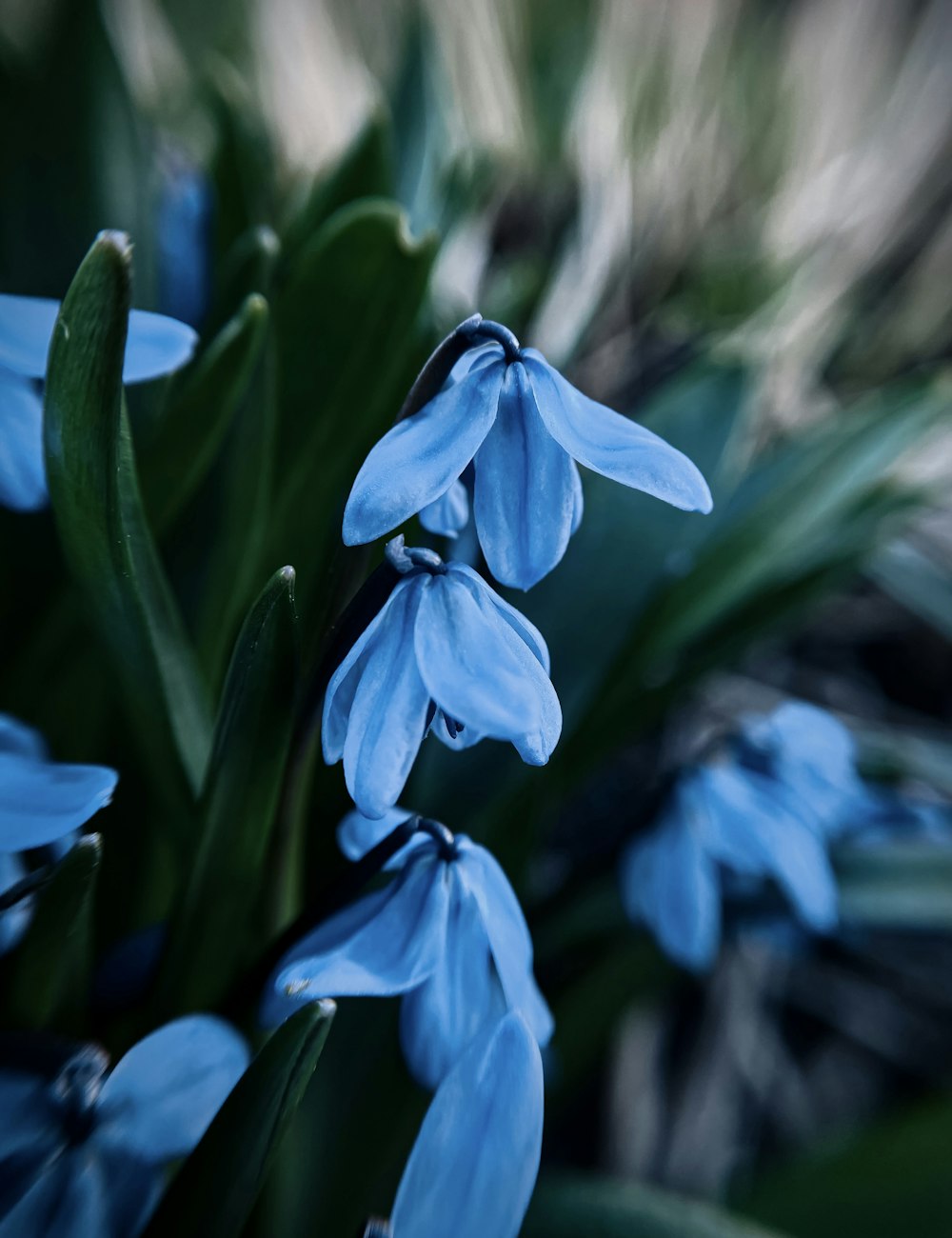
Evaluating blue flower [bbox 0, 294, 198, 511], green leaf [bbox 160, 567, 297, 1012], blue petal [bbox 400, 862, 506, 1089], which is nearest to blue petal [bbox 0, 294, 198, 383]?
blue flower [bbox 0, 294, 198, 511]

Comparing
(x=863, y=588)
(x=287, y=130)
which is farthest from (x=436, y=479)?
(x=287, y=130)

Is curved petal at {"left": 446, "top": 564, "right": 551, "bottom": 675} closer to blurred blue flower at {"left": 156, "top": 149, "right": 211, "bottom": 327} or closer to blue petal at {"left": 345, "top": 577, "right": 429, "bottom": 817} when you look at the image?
blue petal at {"left": 345, "top": 577, "right": 429, "bottom": 817}

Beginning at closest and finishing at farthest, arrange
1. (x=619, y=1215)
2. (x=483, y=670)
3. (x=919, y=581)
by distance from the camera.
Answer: (x=483, y=670) → (x=619, y=1215) → (x=919, y=581)

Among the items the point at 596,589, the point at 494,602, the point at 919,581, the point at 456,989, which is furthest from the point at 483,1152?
the point at 919,581

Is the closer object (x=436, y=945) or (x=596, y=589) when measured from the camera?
(x=436, y=945)

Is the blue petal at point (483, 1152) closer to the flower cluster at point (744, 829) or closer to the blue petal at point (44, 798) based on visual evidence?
the blue petal at point (44, 798)

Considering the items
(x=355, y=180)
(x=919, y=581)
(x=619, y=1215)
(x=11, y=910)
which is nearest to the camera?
(x=11, y=910)

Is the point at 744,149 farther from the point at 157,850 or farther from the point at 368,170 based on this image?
the point at 157,850

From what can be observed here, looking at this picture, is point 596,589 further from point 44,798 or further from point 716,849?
point 44,798
